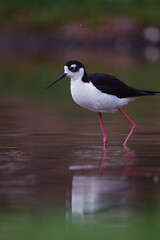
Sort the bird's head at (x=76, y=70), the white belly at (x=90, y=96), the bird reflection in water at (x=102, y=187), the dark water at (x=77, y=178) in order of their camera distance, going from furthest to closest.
A: the bird's head at (x=76, y=70), the white belly at (x=90, y=96), the bird reflection in water at (x=102, y=187), the dark water at (x=77, y=178)

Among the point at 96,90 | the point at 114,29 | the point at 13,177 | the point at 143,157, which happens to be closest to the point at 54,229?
the point at 13,177

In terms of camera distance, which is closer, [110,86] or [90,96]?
[90,96]

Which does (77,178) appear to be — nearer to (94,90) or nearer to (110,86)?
(94,90)

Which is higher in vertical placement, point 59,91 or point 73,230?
point 73,230

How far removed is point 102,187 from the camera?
20.8 ft

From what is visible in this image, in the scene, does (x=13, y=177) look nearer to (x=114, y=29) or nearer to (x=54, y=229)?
(x=54, y=229)

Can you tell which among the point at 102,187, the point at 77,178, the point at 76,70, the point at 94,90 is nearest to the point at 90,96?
the point at 94,90

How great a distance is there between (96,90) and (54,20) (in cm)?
2494

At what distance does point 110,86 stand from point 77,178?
9.70 feet

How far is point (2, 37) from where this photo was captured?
33750 mm

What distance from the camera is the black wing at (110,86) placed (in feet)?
30.7

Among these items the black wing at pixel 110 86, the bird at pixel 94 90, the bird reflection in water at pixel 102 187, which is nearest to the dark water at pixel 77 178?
the bird reflection in water at pixel 102 187

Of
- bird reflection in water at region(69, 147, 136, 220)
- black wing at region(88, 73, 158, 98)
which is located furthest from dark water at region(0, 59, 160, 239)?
black wing at region(88, 73, 158, 98)

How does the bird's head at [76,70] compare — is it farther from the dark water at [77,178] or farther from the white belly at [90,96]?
the dark water at [77,178]
